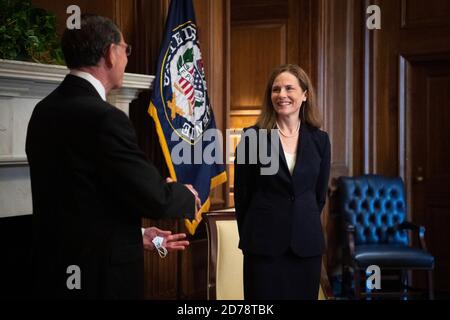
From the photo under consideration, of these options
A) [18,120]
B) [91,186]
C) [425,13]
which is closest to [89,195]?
[91,186]

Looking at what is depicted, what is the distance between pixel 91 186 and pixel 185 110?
→ 7.56ft

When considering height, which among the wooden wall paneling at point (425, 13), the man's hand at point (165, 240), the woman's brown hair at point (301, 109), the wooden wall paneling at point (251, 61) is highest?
the wooden wall paneling at point (425, 13)

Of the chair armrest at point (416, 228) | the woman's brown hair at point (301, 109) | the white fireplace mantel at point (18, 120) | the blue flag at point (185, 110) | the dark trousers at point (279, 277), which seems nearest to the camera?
the dark trousers at point (279, 277)

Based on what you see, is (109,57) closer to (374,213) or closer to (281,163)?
(281,163)

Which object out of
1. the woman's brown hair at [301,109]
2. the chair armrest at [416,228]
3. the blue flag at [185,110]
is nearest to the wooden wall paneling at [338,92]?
the chair armrest at [416,228]

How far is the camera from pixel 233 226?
3.90 m

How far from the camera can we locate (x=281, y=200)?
9.77ft

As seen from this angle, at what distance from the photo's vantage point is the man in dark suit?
200cm

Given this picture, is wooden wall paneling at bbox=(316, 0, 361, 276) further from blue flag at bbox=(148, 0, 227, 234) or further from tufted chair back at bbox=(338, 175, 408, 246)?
blue flag at bbox=(148, 0, 227, 234)

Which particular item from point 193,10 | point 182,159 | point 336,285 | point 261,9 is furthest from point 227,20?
point 336,285

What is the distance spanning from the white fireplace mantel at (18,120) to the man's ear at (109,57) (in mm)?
1370

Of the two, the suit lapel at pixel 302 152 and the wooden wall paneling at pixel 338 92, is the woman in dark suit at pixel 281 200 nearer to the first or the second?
the suit lapel at pixel 302 152

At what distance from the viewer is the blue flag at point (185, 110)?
4.14m

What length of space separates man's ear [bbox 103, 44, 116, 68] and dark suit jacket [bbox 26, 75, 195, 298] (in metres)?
0.09
